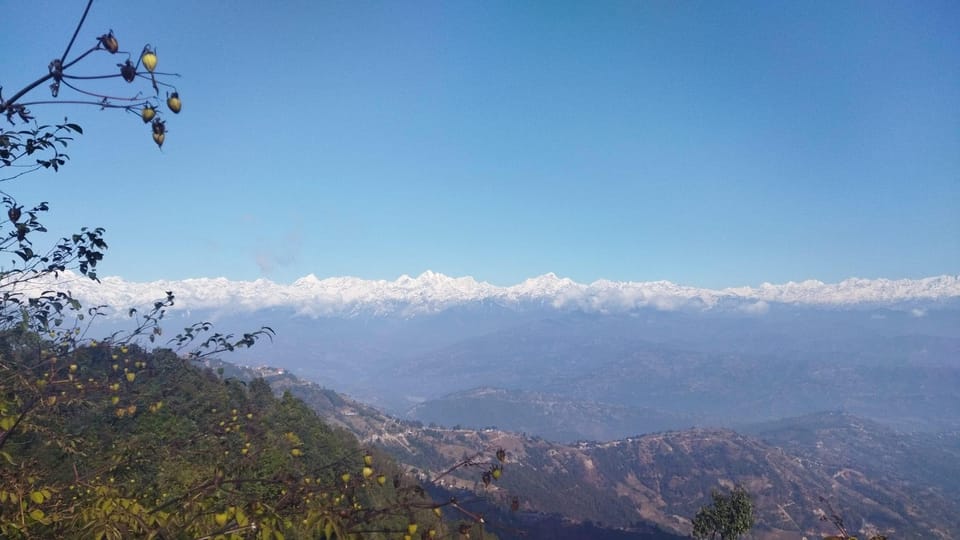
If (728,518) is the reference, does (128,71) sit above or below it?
above

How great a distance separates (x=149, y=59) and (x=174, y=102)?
1.15 feet

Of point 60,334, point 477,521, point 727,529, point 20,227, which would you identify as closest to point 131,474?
point 60,334

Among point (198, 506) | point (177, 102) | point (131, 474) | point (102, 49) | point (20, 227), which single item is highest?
point (102, 49)

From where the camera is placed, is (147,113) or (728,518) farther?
(728,518)

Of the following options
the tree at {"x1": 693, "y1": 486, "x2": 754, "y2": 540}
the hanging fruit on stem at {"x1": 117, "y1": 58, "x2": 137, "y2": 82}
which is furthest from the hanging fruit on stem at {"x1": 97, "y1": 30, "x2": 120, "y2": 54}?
the tree at {"x1": 693, "y1": 486, "x2": 754, "y2": 540}

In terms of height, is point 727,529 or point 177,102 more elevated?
point 177,102

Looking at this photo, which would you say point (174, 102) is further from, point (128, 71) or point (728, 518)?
point (728, 518)

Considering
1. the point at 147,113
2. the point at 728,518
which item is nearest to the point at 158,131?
the point at 147,113

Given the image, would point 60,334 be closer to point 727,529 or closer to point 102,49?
point 102,49

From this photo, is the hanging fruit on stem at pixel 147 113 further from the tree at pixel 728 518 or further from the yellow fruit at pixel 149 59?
the tree at pixel 728 518

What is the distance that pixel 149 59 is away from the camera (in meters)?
3.74

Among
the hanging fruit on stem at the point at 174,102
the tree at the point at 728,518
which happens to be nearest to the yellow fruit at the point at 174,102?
the hanging fruit on stem at the point at 174,102

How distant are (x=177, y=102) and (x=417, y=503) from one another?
4151 mm

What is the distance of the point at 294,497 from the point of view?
183 inches
